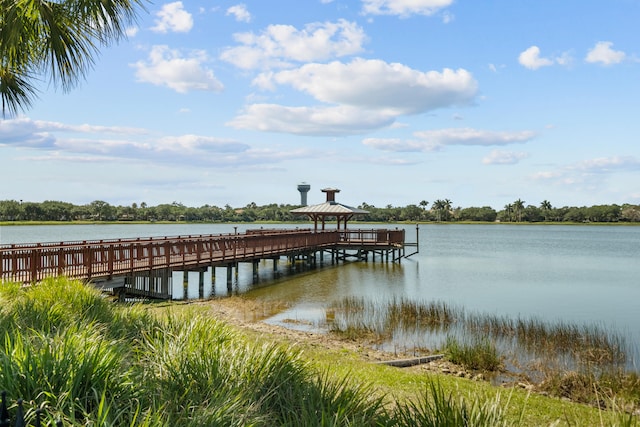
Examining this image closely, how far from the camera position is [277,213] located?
147 meters

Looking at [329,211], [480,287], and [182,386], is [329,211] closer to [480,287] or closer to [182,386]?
[480,287]

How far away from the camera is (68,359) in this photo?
4746 millimetres

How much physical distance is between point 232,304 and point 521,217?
162 meters

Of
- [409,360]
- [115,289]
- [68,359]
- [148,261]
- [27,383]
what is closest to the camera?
[27,383]

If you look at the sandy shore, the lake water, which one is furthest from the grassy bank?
the lake water

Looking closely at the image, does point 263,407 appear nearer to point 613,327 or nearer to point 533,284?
point 613,327

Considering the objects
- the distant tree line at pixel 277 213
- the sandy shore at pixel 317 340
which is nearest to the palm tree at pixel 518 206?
the distant tree line at pixel 277 213

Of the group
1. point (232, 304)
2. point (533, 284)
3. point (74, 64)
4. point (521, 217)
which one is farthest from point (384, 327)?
point (521, 217)

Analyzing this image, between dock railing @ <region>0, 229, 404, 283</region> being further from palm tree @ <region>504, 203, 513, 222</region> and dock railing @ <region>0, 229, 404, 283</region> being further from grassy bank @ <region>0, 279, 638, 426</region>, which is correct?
palm tree @ <region>504, 203, 513, 222</region>

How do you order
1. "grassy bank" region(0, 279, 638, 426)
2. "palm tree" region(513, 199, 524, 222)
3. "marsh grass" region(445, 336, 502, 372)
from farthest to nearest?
"palm tree" region(513, 199, 524, 222) < "marsh grass" region(445, 336, 502, 372) < "grassy bank" region(0, 279, 638, 426)

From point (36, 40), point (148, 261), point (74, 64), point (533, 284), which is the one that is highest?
point (36, 40)

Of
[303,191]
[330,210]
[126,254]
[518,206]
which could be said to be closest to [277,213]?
[303,191]

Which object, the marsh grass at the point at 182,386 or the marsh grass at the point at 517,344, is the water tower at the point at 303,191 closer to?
the marsh grass at the point at 517,344

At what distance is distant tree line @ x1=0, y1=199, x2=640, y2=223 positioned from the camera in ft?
435
